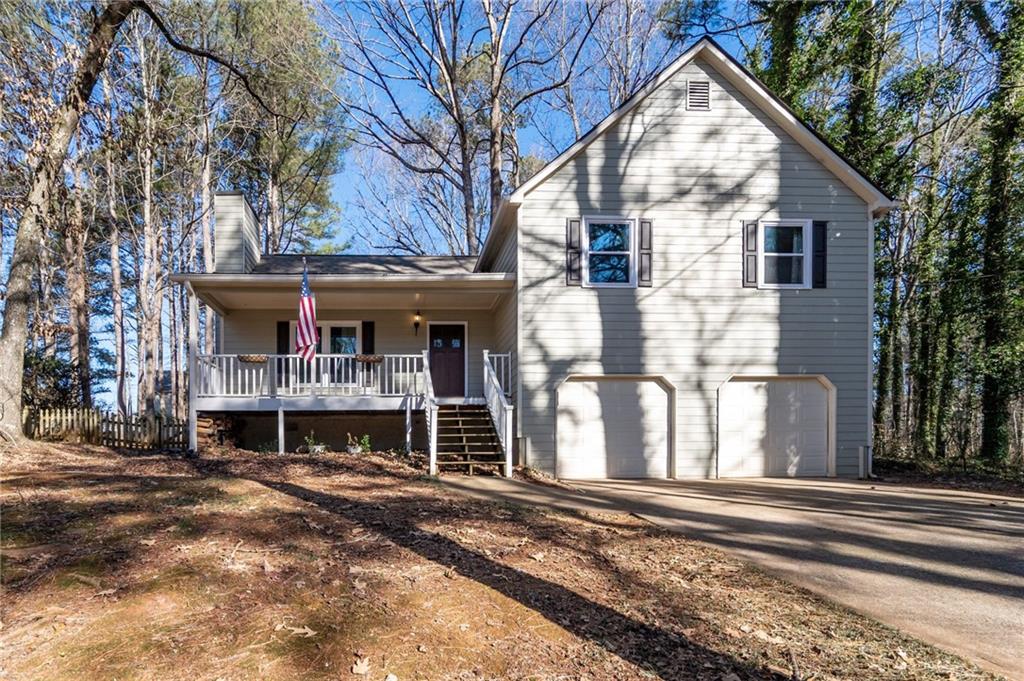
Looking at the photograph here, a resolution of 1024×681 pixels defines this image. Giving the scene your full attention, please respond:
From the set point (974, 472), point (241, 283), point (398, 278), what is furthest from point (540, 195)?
point (974, 472)

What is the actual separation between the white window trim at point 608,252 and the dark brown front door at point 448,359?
4.27 m

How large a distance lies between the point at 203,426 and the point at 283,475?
4164mm

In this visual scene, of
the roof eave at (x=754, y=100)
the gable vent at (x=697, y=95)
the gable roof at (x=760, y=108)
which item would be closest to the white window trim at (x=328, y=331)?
the gable roof at (x=760, y=108)

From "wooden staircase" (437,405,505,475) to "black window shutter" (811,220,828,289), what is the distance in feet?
22.2

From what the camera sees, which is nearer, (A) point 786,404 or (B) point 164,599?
(B) point 164,599

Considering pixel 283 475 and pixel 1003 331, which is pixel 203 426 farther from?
pixel 1003 331

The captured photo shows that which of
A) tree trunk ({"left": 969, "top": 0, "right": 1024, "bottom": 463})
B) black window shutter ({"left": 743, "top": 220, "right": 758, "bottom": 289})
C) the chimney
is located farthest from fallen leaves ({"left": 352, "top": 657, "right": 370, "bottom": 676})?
tree trunk ({"left": 969, "top": 0, "right": 1024, "bottom": 463})

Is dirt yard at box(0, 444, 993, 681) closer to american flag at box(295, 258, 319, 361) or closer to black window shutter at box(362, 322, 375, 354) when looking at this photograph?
american flag at box(295, 258, 319, 361)

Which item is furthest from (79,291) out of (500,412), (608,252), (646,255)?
(646,255)

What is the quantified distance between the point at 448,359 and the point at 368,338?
199 cm

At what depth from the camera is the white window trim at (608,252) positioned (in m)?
9.95

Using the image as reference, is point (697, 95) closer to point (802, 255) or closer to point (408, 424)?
point (802, 255)

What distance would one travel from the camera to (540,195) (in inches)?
392

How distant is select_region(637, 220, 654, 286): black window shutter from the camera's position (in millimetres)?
9984
